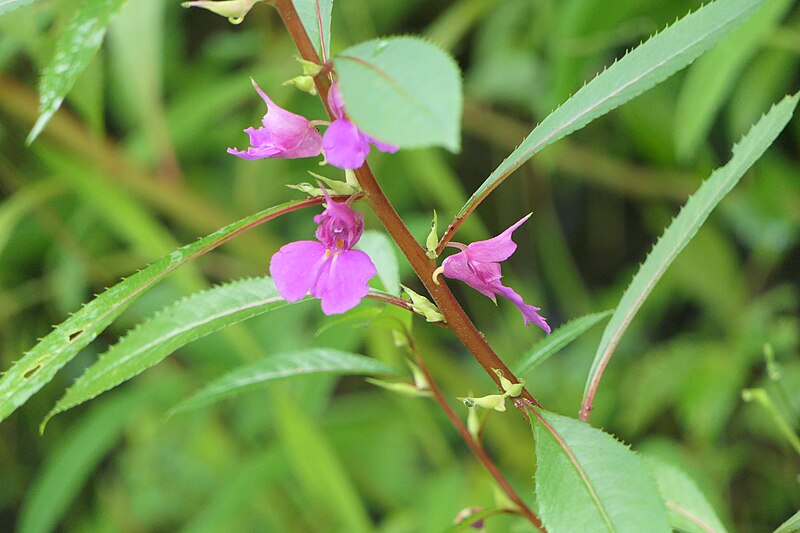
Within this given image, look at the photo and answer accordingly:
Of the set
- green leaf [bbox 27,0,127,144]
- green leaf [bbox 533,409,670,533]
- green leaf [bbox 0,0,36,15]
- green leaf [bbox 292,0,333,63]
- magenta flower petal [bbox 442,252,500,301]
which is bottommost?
green leaf [bbox 533,409,670,533]

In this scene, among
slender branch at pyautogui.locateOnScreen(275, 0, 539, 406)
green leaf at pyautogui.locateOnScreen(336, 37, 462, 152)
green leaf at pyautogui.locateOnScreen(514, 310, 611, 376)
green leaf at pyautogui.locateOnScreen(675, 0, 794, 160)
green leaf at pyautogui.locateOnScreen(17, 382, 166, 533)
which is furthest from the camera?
green leaf at pyautogui.locateOnScreen(17, 382, 166, 533)

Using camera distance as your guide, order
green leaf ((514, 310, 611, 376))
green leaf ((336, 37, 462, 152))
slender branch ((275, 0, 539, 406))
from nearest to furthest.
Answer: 1. green leaf ((336, 37, 462, 152))
2. slender branch ((275, 0, 539, 406))
3. green leaf ((514, 310, 611, 376))

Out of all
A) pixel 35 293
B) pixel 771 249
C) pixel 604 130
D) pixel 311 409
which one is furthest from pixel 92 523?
pixel 771 249

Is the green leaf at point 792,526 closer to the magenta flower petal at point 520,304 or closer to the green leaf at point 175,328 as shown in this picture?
the magenta flower petal at point 520,304

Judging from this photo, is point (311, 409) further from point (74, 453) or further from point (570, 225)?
point (570, 225)

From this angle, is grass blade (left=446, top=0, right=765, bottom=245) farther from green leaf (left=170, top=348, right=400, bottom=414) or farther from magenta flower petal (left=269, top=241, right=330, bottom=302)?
green leaf (left=170, top=348, right=400, bottom=414)

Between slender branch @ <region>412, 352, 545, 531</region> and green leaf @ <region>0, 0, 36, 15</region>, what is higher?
green leaf @ <region>0, 0, 36, 15</region>

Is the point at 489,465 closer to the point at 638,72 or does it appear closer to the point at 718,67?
the point at 638,72

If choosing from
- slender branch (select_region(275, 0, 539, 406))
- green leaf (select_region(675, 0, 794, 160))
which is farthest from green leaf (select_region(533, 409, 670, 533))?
green leaf (select_region(675, 0, 794, 160))
